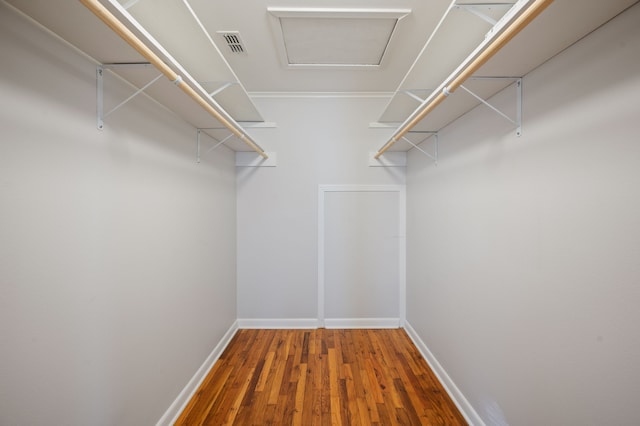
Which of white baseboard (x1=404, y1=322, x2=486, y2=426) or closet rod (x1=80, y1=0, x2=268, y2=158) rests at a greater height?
closet rod (x1=80, y1=0, x2=268, y2=158)

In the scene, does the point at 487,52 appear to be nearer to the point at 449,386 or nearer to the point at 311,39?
the point at 311,39

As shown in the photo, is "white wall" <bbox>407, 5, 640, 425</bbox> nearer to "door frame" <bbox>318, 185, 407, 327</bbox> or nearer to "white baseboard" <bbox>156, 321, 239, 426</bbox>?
"door frame" <bbox>318, 185, 407, 327</bbox>

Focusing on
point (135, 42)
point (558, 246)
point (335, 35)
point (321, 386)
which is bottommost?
point (321, 386)

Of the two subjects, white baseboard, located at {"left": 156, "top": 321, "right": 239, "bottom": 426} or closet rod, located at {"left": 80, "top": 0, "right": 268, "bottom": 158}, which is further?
white baseboard, located at {"left": 156, "top": 321, "right": 239, "bottom": 426}

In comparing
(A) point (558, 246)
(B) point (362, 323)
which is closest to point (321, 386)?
(B) point (362, 323)

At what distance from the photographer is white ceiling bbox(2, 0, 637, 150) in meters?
0.87

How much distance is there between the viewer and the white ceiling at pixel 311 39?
0.87 metres

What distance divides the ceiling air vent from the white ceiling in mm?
34

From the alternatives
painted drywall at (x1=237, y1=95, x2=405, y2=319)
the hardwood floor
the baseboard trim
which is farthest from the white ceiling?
the baseboard trim

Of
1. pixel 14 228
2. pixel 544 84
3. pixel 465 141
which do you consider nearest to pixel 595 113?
pixel 544 84

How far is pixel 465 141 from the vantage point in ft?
5.76

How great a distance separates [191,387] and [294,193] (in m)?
1.90

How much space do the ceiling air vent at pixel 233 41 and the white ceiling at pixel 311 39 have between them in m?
0.03

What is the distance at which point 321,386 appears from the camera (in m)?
1.99
